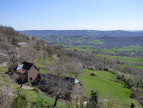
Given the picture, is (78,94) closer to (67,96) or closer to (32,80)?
(67,96)

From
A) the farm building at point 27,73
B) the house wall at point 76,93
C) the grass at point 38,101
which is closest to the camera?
the grass at point 38,101

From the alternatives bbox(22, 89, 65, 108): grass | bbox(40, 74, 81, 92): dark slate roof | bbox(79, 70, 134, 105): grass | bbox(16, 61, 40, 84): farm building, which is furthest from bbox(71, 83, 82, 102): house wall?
bbox(16, 61, 40, 84): farm building

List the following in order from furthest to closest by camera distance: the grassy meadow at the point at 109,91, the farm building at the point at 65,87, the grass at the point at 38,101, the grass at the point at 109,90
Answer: the grass at the point at 109,90 → the grassy meadow at the point at 109,91 → the farm building at the point at 65,87 → the grass at the point at 38,101

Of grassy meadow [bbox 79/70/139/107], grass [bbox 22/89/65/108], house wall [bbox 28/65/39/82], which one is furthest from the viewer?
grassy meadow [bbox 79/70/139/107]

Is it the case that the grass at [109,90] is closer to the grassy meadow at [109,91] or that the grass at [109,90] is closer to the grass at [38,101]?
the grassy meadow at [109,91]

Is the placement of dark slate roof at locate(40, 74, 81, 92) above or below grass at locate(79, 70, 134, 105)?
above

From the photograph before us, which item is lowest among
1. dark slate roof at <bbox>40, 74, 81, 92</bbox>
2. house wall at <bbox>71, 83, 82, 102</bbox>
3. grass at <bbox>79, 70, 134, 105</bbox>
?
grass at <bbox>79, 70, 134, 105</bbox>

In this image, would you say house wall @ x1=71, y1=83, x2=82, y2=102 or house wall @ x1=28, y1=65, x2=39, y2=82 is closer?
house wall @ x1=71, y1=83, x2=82, y2=102

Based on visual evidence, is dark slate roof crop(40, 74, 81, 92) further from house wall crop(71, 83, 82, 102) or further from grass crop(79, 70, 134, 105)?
grass crop(79, 70, 134, 105)

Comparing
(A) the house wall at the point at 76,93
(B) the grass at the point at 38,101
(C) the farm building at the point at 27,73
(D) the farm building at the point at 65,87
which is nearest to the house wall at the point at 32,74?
(C) the farm building at the point at 27,73

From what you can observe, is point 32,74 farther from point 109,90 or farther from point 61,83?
point 109,90
